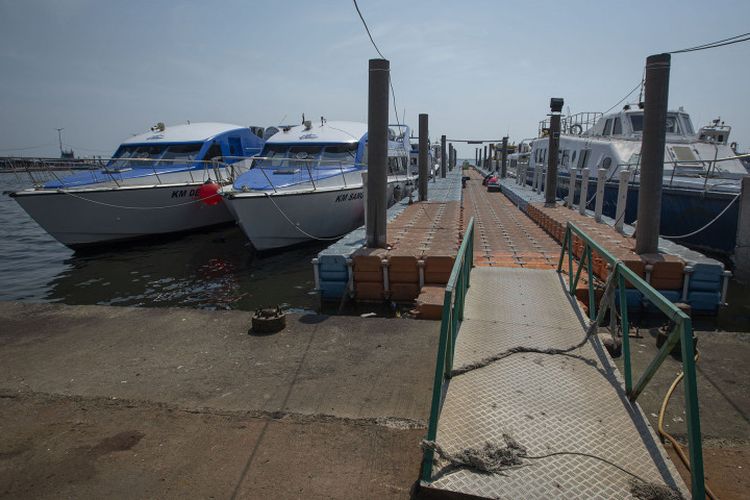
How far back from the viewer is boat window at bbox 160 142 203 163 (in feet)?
49.3

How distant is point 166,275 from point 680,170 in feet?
48.6

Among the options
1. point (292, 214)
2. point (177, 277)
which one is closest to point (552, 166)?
point (292, 214)

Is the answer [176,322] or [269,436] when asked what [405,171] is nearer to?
[176,322]

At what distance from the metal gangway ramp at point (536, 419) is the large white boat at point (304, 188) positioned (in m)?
7.23

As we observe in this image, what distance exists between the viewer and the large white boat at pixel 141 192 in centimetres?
1191

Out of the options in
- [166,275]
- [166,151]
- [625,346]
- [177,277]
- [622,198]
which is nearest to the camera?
[625,346]

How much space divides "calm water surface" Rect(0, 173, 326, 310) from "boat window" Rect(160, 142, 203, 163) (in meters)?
2.67

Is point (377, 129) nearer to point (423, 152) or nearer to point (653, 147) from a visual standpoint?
point (653, 147)

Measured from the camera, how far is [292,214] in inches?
454

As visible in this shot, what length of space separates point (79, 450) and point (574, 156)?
19.6 meters

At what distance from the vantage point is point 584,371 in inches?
142

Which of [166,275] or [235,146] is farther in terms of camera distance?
[235,146]

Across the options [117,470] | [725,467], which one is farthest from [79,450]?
[725,467]

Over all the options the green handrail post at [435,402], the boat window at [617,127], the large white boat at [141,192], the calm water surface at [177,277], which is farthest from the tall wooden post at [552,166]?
the green handrail post at [435,402]
